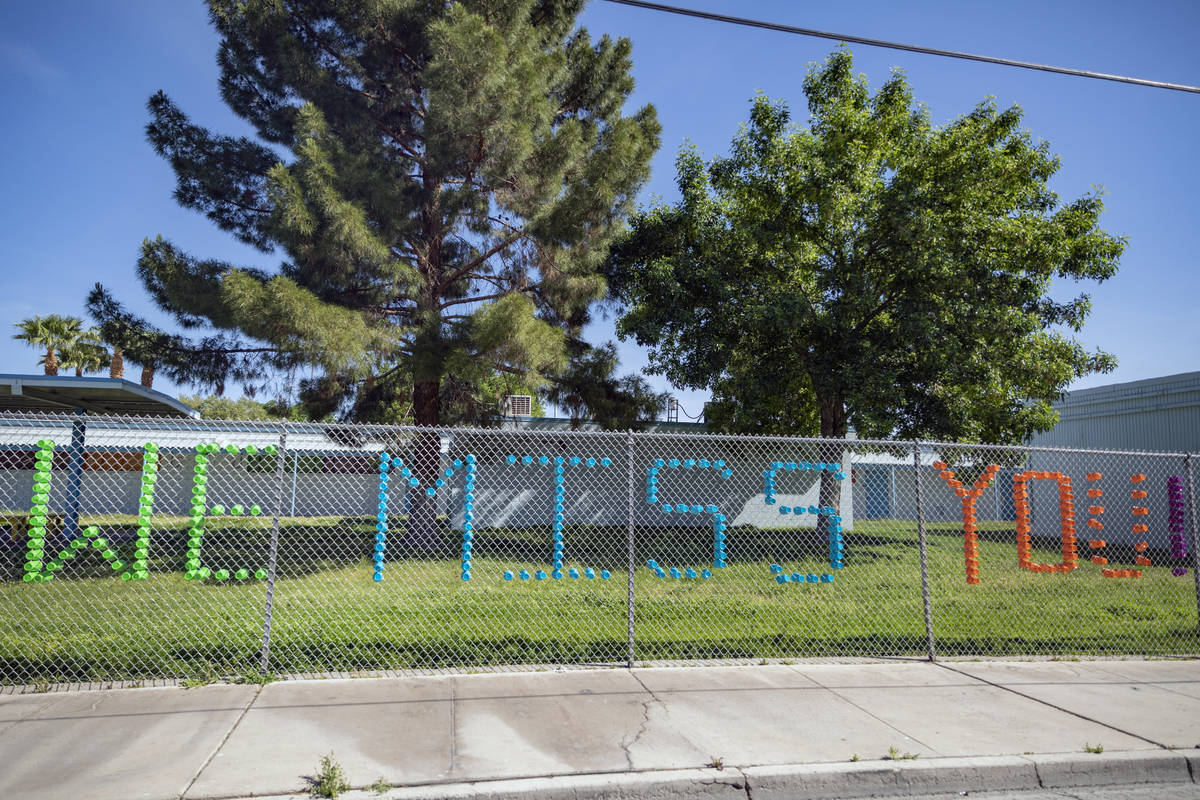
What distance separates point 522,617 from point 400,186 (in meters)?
9.84

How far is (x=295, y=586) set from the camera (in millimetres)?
11062

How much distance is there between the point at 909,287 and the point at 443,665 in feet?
39.2

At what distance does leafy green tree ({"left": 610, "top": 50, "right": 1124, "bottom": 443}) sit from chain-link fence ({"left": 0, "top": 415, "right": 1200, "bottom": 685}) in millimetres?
1731

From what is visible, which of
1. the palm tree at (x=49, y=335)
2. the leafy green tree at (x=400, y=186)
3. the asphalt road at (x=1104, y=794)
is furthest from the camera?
the palm tree at (x=49, y=335)

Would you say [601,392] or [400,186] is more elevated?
[400,186]

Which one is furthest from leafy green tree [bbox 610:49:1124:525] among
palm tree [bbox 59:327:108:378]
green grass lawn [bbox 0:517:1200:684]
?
palm tree [bbox 59:327:108:378]

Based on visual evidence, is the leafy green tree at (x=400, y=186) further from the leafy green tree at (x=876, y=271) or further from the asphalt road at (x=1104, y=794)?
the asphalt road at (x=1104, y=794)

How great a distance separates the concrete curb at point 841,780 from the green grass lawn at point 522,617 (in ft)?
8.05

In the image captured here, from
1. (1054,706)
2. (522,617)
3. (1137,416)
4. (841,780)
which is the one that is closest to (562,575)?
(522,617)

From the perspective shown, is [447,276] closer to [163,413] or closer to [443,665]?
[163,413]

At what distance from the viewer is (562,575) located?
25.9 ft

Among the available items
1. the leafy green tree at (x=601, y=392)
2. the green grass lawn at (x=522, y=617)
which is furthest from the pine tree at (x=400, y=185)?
the green grass lawn at (x=522, y=617)

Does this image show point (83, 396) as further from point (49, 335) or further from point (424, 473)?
point (49, 335)

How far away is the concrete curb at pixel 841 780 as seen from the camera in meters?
3.87
